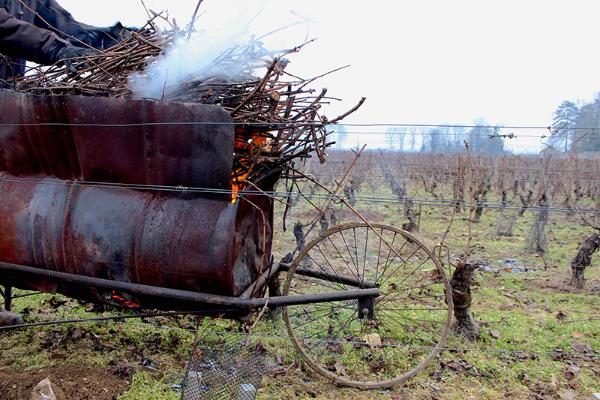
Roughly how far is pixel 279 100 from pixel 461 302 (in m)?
3.01

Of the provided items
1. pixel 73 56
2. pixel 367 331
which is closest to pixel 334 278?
pixel 367 331

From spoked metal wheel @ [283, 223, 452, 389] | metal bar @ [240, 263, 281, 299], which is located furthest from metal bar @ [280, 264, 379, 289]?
metal bar @ [240, 263, 281, 299]

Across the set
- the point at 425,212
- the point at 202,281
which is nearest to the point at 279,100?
the point at 202,281

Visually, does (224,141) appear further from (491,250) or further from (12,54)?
(491,250)

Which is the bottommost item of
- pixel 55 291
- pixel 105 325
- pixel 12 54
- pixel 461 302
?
pixel 105 325

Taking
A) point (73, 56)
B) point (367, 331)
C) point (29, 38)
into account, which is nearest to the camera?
point (73, 56)

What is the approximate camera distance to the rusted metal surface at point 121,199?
9.30 ft

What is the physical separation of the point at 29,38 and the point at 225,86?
1747 millimetres

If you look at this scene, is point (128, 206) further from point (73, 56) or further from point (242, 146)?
point (73, 56)

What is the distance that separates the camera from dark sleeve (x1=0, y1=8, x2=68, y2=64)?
11.4 feet

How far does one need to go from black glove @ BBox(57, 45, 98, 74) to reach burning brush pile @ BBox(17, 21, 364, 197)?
0.06m

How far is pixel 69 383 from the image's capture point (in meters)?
3.34

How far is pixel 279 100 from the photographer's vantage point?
118 inches

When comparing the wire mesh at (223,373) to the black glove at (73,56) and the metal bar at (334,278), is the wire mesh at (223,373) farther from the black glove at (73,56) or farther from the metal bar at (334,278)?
the black glove at (73,56)
